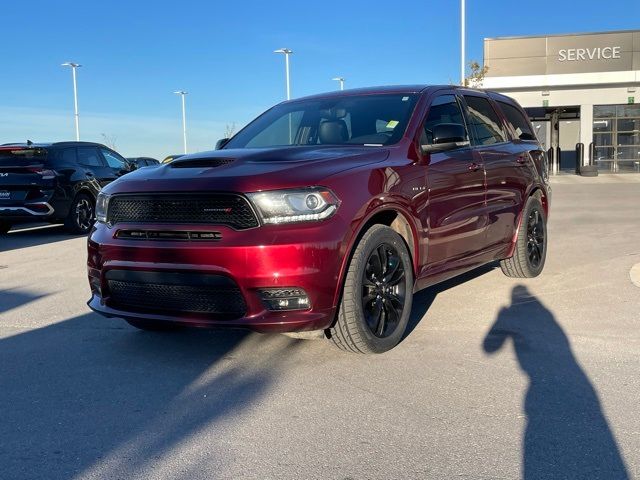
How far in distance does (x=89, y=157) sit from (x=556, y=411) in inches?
452

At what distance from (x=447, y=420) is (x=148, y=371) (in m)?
1.97

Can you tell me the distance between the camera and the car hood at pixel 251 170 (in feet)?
12.5

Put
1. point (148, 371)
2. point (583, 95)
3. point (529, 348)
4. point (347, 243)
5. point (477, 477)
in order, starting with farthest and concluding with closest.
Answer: point (583, 95)
point (529, 348)
point (148, 371)
point (347, 243)
point (477, 477)

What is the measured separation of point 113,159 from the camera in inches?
540

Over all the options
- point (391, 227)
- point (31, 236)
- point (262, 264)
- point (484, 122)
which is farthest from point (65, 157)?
point (262, 264)

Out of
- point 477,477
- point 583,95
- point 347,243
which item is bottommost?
point 477,477

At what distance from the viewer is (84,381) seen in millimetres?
3992

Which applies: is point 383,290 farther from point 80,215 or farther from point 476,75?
point 476,75

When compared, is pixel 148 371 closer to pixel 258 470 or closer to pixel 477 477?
pixel 258 470

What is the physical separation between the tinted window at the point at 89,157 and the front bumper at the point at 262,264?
9.40m

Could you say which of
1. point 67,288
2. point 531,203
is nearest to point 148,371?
point 67,288

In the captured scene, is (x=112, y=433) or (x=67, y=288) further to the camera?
(x=67, y=288)

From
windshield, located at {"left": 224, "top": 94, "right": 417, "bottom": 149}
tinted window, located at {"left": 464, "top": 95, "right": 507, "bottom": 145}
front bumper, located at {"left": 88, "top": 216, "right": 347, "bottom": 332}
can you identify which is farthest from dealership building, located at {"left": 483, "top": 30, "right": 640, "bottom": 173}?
front bumper, located at {"left": 88, "top": 216, "right": 347, "bottom": 332}

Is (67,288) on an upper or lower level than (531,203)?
lower
